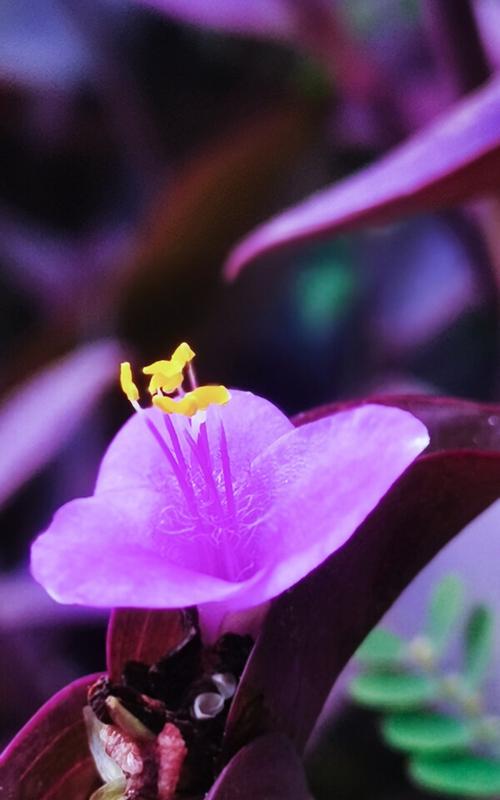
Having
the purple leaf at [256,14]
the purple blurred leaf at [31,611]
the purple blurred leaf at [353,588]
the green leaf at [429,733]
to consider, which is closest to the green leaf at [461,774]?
the green leaf at [429,733]

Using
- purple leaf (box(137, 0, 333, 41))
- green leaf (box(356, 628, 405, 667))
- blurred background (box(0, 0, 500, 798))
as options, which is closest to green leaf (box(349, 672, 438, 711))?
green leaf (box(356, 628, 405, 667))

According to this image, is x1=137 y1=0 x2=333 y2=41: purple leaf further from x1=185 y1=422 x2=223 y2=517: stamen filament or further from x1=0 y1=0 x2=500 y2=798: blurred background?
x1=185 y1=422 x2=223 y2=517: stamen filament

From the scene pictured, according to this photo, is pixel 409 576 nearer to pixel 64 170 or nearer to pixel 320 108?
pixel 320 108

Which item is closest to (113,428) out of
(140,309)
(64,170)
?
(140,309)

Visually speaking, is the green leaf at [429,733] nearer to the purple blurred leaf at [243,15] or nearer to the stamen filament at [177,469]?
the stamen filament at [177,469]

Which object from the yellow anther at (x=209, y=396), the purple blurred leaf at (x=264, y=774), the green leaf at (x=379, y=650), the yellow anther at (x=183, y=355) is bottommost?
the green leaf at (x=379, y=650)

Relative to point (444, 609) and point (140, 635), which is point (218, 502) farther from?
point (444, 609)

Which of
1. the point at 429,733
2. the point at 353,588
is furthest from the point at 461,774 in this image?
the point at 353,588

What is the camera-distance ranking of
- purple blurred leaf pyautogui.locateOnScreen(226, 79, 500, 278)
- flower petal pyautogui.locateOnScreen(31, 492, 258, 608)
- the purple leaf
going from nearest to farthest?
flower petal pyautogui.locateOnScreen(31, 492, 258, 608) → purple blurred leaf pyautogui.locateOnScreen(226, 79, 500, 278) → the purple leaf
